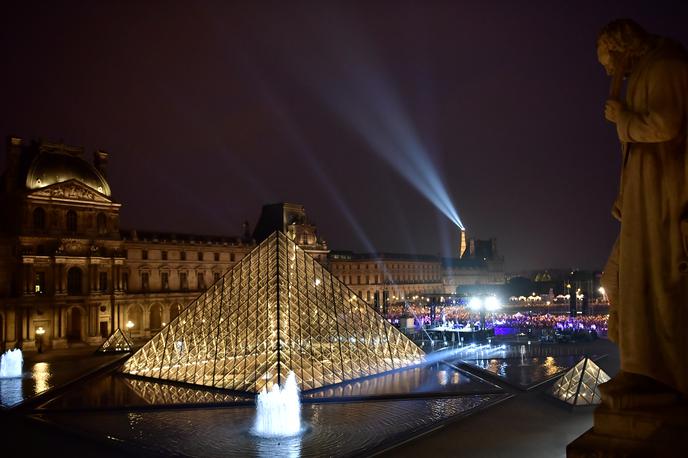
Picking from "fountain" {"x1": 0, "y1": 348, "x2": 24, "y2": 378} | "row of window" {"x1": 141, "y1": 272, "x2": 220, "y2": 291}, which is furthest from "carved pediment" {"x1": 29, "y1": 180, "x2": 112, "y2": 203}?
"fountain" {"x1": 0, "y1": 348, "x2": 24, "y2": 378}

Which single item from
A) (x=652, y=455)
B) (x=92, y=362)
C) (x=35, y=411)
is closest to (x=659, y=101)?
(x=652, y=455)

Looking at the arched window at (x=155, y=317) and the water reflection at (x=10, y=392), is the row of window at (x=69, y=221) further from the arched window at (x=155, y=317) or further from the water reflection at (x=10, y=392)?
the water reflection at (x=10, y=392)

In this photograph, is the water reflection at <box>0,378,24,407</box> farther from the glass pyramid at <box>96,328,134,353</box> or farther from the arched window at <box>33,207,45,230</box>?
the arched window at <box>33,207,45,230</box>

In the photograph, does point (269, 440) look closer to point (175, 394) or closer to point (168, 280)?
point (175, 394)

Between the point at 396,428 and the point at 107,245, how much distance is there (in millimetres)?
31950

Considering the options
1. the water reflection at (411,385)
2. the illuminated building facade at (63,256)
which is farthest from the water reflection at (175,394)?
the illuminated building facade at (63,256)

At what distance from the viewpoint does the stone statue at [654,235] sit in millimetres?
3516

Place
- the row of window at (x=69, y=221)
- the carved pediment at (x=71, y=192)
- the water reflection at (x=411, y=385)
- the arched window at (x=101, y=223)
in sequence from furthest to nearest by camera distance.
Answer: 1. the arched window at (x=101, y=223)
2. the carved pediment at (x=71, y=192)
3. the row of window at (x=69, y=221)
4. the water reflection at (x=411, y=385)

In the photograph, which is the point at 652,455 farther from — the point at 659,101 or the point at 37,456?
the point at 37,456

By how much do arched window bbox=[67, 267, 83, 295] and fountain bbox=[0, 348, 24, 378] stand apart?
472 inches

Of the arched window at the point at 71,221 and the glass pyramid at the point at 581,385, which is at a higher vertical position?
the arched window at the point at 71,221

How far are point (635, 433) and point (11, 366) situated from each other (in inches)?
1103

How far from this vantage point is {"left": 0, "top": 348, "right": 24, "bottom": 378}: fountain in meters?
25.1

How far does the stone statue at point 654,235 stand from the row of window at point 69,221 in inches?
1536
